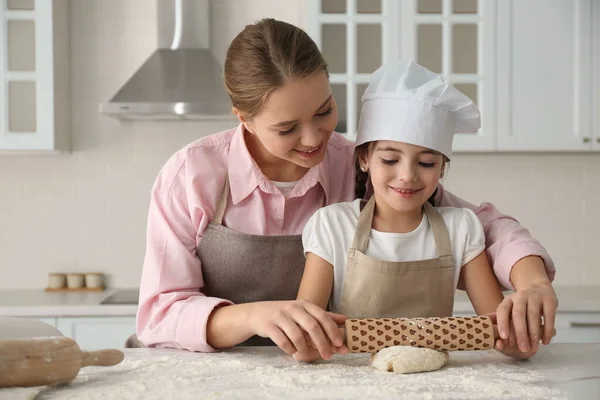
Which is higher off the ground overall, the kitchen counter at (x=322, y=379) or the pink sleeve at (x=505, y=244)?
the pink sleeve at (x=505, y=244)

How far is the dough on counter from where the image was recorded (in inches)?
46.8

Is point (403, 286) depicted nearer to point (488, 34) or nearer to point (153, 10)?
point (488, 34)

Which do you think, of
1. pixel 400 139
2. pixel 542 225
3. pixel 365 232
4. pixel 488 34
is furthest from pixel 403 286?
pixel 542 225

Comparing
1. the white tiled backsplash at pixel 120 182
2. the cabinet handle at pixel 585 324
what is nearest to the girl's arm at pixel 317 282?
the cabinet handle at pixel 585 324

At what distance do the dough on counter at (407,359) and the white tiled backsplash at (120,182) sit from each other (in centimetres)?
236

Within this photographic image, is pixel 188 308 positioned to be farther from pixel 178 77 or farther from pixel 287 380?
pixel 178 77

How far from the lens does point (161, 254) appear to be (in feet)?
5.08

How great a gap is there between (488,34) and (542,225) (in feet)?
3.01

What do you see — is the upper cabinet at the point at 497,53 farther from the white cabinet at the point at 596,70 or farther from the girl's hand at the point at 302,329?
the girl's hand at the point at 302,329

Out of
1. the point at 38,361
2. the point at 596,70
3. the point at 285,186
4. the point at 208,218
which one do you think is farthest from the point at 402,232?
the point at 596,70

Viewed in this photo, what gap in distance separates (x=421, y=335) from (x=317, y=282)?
30 centimetres

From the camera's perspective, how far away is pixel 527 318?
4.25ft

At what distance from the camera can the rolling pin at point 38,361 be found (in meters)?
1.08

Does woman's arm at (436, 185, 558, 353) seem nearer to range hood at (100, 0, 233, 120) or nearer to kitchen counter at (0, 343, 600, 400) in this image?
kitchen counter at (0, 343, 600, 400)
